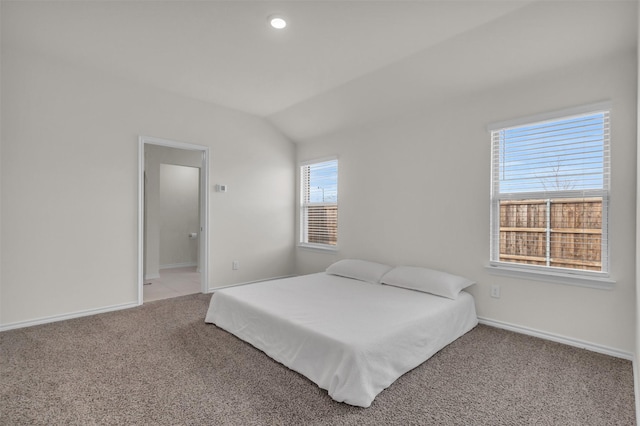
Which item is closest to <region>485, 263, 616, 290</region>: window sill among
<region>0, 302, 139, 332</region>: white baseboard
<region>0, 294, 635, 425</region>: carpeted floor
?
<region>0, 294, 635, 425</region>: carpeted floor

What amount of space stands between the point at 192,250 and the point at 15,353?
460 centimetres

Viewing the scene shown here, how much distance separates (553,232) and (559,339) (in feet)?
2.99

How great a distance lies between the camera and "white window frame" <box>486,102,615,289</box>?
8.20 feet

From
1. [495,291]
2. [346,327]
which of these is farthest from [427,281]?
[346,327]

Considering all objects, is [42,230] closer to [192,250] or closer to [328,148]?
[328,148]

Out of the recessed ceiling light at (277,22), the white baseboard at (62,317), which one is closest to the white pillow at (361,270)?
the white baseboard at (62,317)

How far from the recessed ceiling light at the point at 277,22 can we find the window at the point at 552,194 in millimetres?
2212

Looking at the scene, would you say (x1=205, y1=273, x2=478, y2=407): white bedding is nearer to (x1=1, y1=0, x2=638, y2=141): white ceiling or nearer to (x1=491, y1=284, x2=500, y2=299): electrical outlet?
(x1=491, y1=284, x2=500, y2=299): electrical outlet

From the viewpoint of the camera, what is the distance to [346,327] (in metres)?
2.18

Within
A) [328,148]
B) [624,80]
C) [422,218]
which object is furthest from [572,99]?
[328,148]

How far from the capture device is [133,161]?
3.70 m

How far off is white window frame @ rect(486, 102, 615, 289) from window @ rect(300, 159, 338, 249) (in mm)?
2185

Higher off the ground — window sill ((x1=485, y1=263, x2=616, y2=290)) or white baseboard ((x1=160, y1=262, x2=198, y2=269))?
window sill ((x1=485, y1=263, x2=616, y2=290))

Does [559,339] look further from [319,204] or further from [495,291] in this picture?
[319,204]
